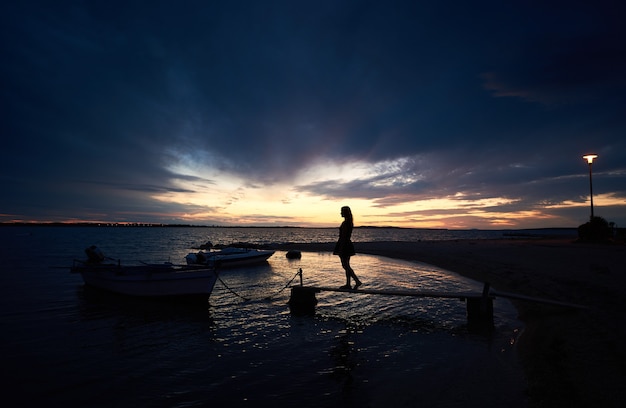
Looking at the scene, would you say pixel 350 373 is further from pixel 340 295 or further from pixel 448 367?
pixel 340 295

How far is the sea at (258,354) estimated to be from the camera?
7008 millimetres

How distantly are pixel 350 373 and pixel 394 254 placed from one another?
3918 centimetres

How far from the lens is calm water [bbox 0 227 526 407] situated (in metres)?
7.01

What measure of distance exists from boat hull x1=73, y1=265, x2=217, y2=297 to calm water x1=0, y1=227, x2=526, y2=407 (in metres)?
0.75

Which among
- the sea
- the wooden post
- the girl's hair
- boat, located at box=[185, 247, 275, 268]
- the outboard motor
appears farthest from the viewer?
boat, located at box=[185, 247, 275, 268]

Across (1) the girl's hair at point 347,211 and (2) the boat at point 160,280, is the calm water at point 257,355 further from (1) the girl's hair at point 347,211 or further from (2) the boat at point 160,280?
(1) the girl's hair at point 347,211

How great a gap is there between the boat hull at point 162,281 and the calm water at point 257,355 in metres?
0.75

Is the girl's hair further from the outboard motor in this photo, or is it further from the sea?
the outboard motor

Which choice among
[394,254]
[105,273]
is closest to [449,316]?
[105,273]

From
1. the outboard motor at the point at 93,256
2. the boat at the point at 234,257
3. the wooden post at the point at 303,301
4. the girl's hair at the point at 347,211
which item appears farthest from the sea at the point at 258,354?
the boat at the point at 234,257

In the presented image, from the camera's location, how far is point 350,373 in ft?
26.4

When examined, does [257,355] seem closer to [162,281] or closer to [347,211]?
[347,211]

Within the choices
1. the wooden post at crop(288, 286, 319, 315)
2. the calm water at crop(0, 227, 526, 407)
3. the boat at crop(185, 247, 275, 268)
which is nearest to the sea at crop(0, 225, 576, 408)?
the calm water at crop(0, 227, 526, 407)

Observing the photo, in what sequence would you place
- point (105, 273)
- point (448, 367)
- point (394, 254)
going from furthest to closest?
1. point (394, 254)
2. point (105, 273)
3. point (448, 367)
